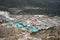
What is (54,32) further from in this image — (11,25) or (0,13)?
(0,13)

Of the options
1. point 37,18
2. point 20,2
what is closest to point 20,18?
point 37,18

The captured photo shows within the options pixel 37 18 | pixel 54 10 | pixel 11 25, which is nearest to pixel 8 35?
pixel 11 25

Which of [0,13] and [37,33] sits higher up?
[0,13]

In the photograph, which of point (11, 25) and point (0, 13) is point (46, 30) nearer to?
point (11, 25)

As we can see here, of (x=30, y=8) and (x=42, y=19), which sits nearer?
(x=42, y=19)

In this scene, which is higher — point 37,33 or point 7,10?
point 7,10

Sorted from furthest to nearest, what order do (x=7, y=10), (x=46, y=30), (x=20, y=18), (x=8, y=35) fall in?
(x=7, y=10), (x=20, y=18), (x=46, y=30), (x=8, y=35)

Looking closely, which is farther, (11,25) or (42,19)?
(42,19)

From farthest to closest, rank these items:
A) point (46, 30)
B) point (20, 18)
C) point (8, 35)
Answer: point (20, 18) < point (46, 30) < point (8, 35)

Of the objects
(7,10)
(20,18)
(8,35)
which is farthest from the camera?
(7,10)
